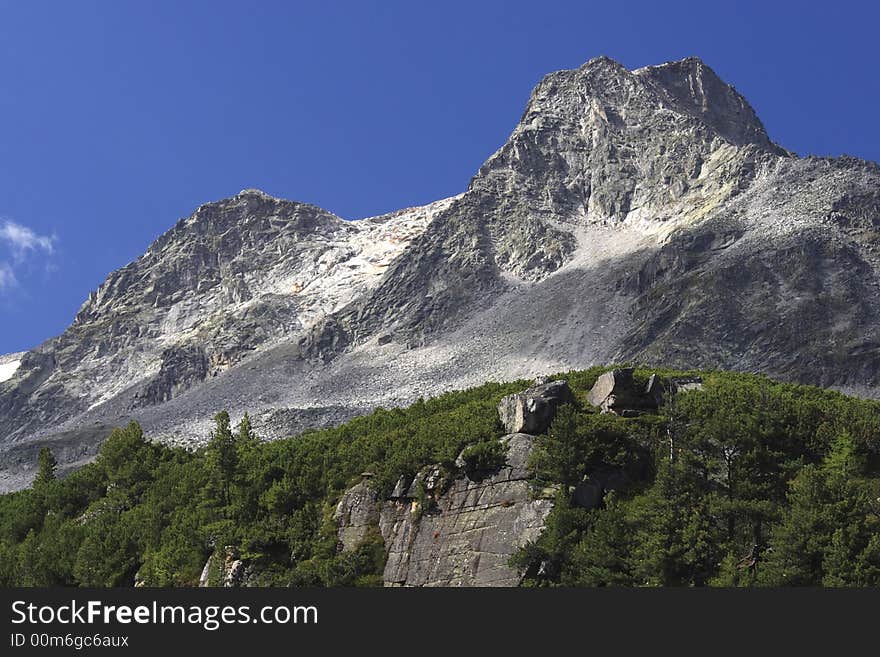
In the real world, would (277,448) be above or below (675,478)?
above

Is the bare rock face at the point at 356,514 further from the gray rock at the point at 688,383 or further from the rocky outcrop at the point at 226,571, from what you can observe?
the gray rock at the point at 688,383

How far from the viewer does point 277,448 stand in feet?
242

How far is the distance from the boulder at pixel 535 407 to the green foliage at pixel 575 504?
122cm

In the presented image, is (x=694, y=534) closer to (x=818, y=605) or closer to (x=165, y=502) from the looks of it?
(x=818, y=605)

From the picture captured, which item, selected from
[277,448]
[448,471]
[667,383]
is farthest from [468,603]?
[277,448]

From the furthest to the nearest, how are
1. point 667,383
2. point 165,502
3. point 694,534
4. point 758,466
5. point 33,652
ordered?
point 165,502 → point 667,383 → point 758,466 → point 694,534 → point 33,652

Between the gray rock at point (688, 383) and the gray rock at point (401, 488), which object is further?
the gray rock at point (688, 383)

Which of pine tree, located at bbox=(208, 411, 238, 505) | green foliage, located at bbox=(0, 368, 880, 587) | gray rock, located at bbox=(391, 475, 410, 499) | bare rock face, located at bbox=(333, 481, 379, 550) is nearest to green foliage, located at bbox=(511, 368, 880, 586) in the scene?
green foliage, located at bbox=(0, 368, 880, 587)

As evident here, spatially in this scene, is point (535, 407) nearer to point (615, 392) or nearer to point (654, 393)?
point (615, 392)

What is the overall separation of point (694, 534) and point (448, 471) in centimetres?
1541

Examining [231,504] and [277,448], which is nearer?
[231,504]

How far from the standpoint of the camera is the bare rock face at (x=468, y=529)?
170 ft

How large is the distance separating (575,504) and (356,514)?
46.2 feet

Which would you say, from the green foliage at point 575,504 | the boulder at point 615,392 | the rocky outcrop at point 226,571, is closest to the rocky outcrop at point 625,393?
the boulder at point 615,392
